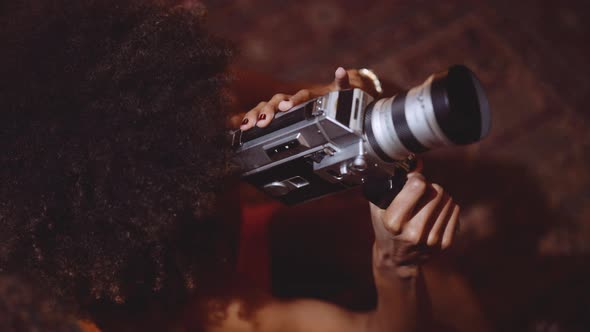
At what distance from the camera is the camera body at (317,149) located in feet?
2.13

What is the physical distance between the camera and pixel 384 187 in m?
0.71

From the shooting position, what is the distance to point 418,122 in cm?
61

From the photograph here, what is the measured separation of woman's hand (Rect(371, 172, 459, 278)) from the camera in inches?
27.9

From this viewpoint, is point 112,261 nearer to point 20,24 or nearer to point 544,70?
point 20,24

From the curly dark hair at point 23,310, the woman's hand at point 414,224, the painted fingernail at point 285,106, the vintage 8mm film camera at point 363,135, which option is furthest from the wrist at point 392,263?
the curly dark hair at point 23,310

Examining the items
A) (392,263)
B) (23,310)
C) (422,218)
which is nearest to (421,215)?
(422,218)

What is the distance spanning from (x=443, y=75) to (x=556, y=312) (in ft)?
3.22

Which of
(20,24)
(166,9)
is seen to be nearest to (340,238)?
(166,9)

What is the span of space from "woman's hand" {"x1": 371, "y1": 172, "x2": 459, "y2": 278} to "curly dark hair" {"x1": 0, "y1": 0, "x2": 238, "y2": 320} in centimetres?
25

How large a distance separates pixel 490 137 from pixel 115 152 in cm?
117

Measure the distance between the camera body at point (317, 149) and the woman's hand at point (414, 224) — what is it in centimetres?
5

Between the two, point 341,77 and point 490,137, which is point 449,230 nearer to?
point 341,77

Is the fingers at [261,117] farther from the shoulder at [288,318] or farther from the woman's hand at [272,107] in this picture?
the shoulder at [288,318]

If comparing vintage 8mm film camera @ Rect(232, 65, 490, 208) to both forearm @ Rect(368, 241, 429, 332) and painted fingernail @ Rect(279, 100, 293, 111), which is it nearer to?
painted fingernail @ Rect(279, 100, 293, 111)
